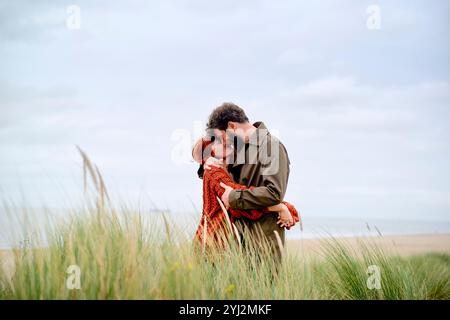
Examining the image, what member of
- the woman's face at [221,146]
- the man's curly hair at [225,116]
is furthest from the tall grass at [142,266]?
the man's curly hair at [225,116]

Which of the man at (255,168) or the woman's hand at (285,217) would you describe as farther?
the woman's hand at (285,217)

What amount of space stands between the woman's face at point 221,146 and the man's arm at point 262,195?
0.43 metres

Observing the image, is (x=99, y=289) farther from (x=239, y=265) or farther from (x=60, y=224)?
(x=239, y=265)

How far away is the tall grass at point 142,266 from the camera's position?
2.97 meters

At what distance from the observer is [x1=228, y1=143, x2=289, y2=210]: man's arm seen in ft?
12.5

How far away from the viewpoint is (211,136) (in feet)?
13.9

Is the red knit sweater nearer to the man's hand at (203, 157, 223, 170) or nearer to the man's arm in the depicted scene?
the man's hand at (203, 157, 223, 170)

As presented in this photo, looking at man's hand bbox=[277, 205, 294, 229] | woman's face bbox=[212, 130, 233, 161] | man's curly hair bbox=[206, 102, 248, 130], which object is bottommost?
man's hand bbox=[277, 205, 294, 229]

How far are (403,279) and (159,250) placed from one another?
267cm

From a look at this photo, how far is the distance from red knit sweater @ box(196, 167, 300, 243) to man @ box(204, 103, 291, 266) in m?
0.07

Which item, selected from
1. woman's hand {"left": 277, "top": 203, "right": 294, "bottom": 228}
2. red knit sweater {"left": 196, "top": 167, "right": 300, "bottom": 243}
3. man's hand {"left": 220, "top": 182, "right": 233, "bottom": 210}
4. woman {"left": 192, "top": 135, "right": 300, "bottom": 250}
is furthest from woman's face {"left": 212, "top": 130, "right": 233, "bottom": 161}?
woman's hand {"left": 277, "top": 203, "right": 294, "bottom": 228}

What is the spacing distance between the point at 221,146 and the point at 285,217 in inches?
32.5

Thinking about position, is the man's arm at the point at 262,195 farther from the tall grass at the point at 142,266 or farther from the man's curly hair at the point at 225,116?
the man's curly hair at the point at 225,116
